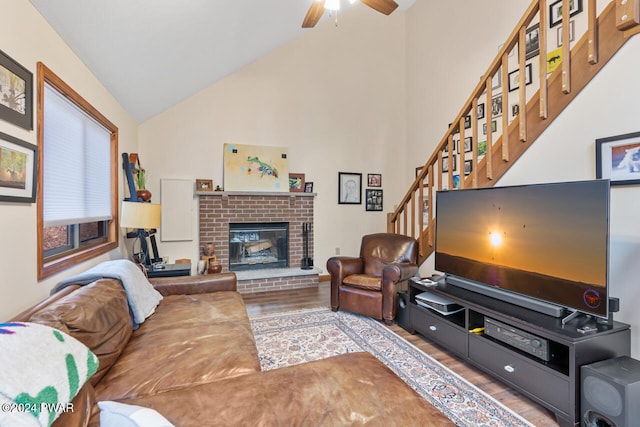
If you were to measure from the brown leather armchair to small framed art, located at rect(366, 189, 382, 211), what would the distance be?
155 cm

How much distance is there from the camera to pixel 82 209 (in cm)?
241

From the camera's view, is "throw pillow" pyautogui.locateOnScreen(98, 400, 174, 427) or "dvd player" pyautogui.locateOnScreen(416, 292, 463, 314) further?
"dvd player" pyautogui.locateOnScreen(416, 292, 463, 314)

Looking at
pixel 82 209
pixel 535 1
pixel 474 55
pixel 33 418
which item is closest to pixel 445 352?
pixel 33 418

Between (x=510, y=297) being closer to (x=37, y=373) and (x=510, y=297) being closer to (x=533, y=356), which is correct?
(x=533, y=356)

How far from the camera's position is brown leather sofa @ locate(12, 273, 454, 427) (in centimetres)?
102

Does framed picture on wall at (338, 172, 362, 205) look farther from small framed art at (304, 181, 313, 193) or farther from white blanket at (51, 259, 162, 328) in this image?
white blanket at (51, 259, 162, 328)

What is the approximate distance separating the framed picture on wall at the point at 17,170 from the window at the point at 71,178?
0.36ft

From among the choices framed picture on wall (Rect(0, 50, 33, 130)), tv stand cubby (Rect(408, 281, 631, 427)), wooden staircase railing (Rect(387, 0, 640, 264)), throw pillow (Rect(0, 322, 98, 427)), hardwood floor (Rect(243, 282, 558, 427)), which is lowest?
hardwood floor (Rect(243, 282, 558, 427))

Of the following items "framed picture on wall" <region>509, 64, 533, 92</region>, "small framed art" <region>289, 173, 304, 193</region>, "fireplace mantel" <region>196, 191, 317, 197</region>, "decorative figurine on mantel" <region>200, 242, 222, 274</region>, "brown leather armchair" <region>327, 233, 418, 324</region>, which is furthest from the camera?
"small framed art" <region>289, 173, 304, 193</region>

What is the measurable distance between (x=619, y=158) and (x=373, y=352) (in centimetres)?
212

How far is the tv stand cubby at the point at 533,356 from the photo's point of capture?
1625 mm

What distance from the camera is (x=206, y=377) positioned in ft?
4.70

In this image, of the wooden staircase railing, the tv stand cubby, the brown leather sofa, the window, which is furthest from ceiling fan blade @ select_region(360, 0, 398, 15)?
the brown leather sofa

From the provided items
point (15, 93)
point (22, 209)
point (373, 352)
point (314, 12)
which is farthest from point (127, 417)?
point (314, 12)
